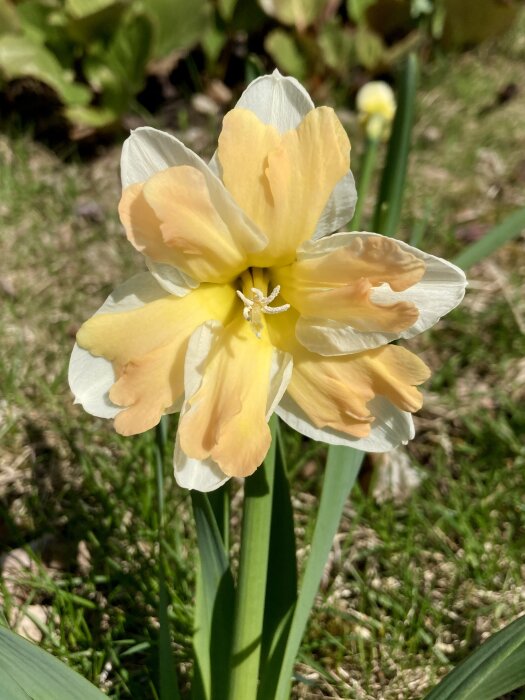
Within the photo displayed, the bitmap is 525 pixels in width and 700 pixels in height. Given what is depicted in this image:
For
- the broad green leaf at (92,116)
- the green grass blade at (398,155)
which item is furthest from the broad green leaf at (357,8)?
the green grass blade at (398,155)

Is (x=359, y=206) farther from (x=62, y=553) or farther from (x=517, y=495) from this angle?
(x=62, y=553)

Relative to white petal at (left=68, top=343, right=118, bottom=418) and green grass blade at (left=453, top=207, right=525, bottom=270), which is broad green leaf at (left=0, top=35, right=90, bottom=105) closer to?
green grass blade at (left=453, top=207, right=525, bottom=270)

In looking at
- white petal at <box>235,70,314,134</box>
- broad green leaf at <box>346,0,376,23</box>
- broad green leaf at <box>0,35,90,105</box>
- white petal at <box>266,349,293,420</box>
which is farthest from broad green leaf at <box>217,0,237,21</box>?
white petal at <box>266,349,293,420</box>

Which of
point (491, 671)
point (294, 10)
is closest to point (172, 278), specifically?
point (491, 671)

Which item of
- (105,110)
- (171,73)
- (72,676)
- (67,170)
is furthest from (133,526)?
(171,73)

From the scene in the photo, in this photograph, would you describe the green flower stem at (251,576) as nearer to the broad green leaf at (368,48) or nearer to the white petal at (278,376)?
the white petal at (278,376)

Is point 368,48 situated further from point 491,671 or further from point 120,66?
point 491,671

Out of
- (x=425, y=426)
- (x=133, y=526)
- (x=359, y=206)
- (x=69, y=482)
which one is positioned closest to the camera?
(x=359, y=206)
